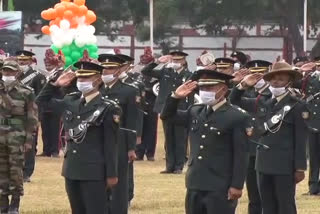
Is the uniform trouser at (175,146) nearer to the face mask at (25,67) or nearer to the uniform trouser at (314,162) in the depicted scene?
the face mask at (25,67)

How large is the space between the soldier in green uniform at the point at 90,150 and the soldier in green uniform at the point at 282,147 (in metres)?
1.56

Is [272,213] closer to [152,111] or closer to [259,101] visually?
[259,101]

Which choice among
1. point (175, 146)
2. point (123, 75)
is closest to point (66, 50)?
point (175, 146)

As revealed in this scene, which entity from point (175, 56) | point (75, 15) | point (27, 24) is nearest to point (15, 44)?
point (75, 15)

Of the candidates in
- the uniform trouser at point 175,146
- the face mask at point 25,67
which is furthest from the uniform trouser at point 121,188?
the uniform trouser at point 175,146

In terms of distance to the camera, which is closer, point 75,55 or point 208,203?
point 208,203

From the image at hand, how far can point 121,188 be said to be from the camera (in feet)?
41.3

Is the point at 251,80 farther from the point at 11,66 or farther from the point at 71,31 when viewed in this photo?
the point at 71,31

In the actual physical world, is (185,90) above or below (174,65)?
above

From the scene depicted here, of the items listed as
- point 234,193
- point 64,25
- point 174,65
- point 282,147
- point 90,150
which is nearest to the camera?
point 234,193

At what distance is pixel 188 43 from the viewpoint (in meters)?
41.4

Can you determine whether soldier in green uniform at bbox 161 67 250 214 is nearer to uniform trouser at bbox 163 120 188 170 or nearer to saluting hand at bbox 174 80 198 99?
saluting hand at bbox 174 80 198 99

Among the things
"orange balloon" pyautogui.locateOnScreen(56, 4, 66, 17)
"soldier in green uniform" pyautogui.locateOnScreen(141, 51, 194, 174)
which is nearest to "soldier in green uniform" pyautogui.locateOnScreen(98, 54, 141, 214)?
"soldier in green uniform" pyautogui.locateOnScreen(141, 51, 194, 174)

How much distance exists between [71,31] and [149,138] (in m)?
2.48
